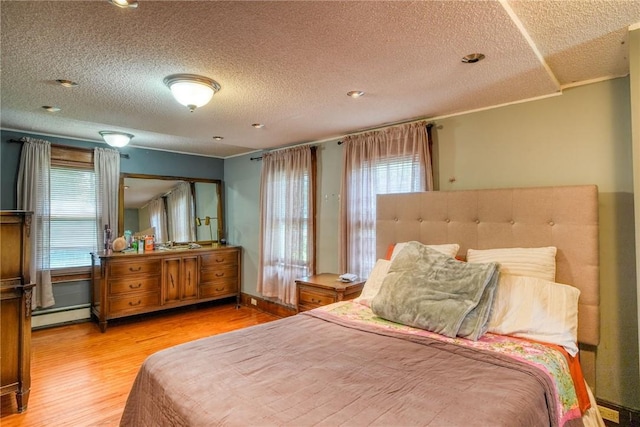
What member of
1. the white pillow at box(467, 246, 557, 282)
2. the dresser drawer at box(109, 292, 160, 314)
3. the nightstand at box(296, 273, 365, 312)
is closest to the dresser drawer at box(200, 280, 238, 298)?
the dresser drawer at box(109, 292, 160, 314)

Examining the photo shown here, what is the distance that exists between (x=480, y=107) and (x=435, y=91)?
1.95ft

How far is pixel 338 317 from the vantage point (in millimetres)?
2295

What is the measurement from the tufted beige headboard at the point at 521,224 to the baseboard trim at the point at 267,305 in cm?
184

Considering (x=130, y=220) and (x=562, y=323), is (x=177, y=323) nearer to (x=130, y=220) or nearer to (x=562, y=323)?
(x=130, y=220)

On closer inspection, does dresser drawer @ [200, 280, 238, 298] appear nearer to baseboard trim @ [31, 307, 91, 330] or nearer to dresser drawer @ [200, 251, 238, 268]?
dresser drawer @ [200, 251, 238, 268]

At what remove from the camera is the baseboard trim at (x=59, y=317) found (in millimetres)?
4070

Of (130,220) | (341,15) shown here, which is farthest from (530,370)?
(130,220)

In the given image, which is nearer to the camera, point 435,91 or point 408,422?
point 408,422

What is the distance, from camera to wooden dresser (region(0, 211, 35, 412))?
2.31 meters

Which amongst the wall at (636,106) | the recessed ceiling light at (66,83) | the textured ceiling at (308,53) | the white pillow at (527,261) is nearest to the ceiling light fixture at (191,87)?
the textured ceiling at (308,53)

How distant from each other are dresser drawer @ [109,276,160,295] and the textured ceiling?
2.11 m

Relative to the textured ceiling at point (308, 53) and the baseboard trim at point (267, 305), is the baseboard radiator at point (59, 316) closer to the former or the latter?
the baseboard trim at point (267, 305)

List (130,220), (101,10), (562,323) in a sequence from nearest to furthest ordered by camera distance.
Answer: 1. (101,10)
2. (562,323)
3. (130,220)

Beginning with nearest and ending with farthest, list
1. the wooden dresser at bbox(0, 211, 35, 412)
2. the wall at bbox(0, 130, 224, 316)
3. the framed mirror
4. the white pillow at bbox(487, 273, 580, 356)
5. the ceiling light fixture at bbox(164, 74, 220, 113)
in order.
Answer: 1. the white pillow at bbox(487, 273, 580, 356)
2. the ceiling light fixture at bbox(164, 74, 220, 113)
3. the wooden dresser at bbox(0, 211, 35, 412)
4. the wall at bbox(0, 130, 224, 316)
5. the framed mirror
